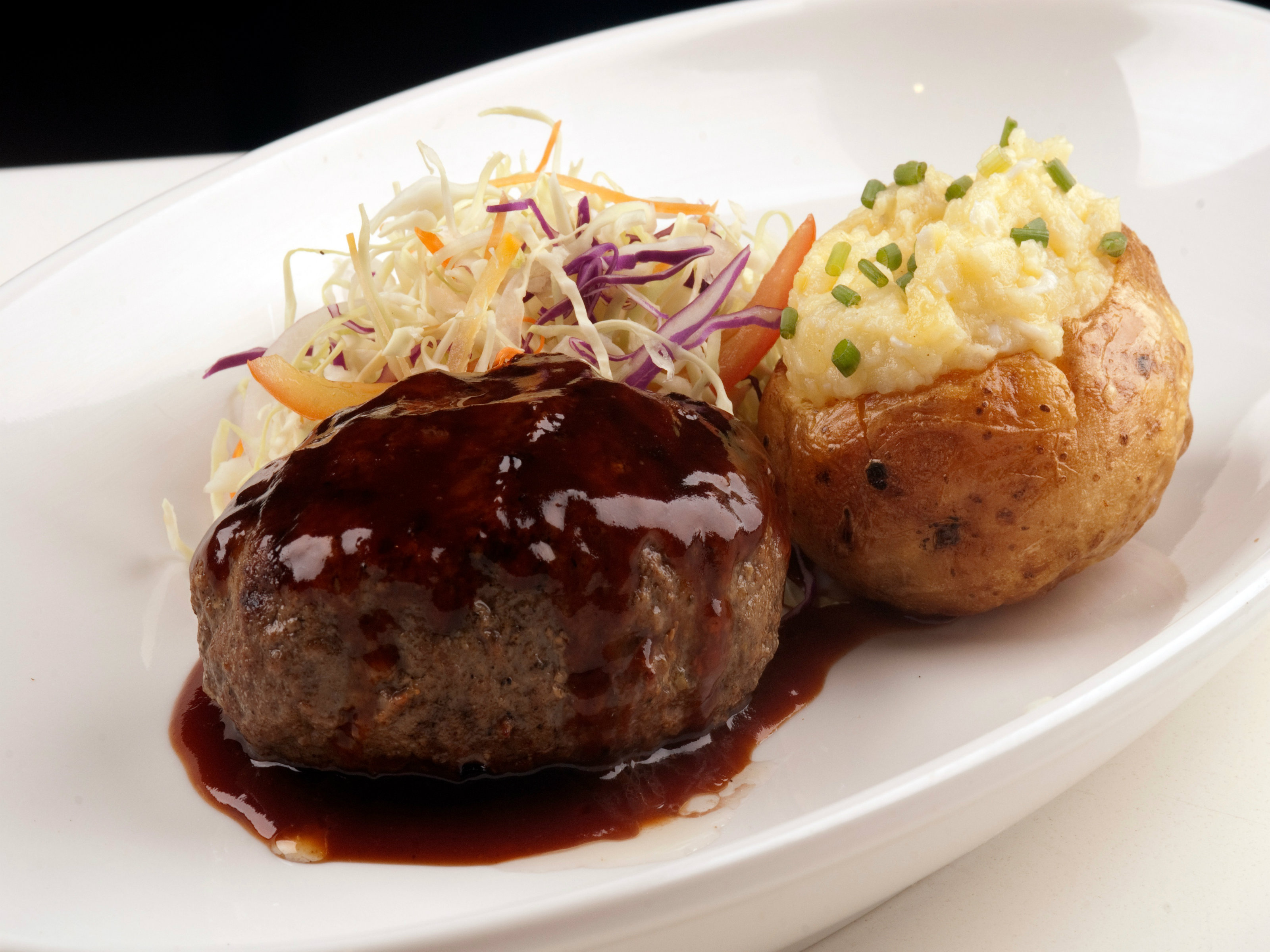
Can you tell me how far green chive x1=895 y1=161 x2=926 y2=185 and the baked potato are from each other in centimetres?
32

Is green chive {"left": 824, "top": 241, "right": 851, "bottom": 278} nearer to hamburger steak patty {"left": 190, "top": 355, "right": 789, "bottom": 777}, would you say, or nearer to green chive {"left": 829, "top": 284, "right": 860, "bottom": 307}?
green chive {"left": 829, "top": 284, "right": 860, "bottom": 307}

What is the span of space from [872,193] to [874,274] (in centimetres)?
44

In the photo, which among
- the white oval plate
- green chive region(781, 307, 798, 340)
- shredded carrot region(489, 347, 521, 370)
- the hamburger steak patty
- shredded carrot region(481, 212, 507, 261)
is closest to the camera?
the white oval plate

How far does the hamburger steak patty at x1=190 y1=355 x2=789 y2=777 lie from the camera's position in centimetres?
237

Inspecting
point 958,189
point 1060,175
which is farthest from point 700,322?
point 1060,175

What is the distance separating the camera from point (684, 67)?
5.40m

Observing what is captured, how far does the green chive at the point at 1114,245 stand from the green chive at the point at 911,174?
516mm

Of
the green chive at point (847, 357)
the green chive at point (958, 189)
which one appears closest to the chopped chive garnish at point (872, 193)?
the green chive at point (958, 189)

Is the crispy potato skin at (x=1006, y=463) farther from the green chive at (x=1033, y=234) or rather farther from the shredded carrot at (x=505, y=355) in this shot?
the shredded carrot at (x=505, y=355)

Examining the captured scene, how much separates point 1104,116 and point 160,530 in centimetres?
401

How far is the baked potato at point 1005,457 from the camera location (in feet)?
9.05

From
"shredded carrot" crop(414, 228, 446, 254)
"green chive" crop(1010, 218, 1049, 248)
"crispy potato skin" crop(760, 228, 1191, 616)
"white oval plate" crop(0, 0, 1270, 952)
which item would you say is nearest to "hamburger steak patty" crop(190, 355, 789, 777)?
"white oval plate" crop(0, 0, 1270, 952)

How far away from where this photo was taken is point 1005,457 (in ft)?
9.04

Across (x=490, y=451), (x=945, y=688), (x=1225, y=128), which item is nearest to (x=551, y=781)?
(x=490, y=451)
